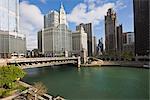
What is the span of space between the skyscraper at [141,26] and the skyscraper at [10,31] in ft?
234

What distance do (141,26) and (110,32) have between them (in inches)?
1746

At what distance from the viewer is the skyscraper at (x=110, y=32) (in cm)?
15238

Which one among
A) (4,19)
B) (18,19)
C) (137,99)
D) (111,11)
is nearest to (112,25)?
(111,11)

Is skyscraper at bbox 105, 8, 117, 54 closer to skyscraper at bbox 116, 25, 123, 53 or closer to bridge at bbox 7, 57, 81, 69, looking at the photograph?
skyscraper at bbox 116, 25, 123, 53

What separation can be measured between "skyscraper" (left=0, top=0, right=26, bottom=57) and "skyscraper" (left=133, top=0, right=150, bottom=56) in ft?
234

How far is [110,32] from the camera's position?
15588 cm

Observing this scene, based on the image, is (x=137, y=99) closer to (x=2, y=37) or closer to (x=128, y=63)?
(x=128, y=63)

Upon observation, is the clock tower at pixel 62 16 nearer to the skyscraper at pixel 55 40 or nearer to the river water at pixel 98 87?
the skyscraper at pixel 55 40

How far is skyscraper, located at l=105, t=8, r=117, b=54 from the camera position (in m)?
152

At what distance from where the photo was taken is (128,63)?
283ft

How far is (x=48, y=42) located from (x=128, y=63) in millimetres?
68310

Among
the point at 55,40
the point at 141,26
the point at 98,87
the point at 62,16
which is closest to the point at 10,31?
the point at 55,40

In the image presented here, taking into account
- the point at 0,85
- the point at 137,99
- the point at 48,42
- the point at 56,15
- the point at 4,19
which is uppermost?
the point at 56,15

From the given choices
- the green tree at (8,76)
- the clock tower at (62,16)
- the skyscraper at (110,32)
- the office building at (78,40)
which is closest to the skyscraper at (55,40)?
the office building at (78,40)
